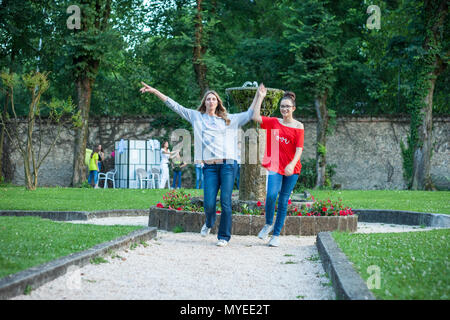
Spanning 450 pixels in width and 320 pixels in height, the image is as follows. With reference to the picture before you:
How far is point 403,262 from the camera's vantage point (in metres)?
5.80

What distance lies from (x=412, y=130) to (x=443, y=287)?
20.1m

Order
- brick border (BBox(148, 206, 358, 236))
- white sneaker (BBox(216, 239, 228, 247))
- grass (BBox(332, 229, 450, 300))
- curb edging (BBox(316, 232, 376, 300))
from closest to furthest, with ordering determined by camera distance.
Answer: curb edging (BBox(316, 232, 376, 300)) < grass (BBox(332, 229, 450, 300)) < white sneaker (BBox(216, 239, 228, 247)) < brick border (BBox(148, 206, 358, 236))

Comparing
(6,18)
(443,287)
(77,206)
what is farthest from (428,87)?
(443,287)

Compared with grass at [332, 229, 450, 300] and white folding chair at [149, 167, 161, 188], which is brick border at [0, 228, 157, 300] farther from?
white folding chair at [149, 167, 161, 188]

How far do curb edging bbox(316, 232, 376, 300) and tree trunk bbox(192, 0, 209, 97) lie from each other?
1862 centimetres

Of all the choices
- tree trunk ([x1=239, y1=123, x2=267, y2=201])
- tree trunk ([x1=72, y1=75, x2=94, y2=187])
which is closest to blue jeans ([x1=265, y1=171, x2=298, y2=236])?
tree trunk ([x1=239, y1=123, x2=267, y2=201])

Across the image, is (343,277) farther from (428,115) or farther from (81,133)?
(81,133)

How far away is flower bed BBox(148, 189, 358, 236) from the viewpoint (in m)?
10.0

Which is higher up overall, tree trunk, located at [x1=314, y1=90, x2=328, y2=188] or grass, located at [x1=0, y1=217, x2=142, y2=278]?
tree trunk, located at [x1=314, y1=90, x2=328, y2=188]

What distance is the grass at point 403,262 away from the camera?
14.9 feet

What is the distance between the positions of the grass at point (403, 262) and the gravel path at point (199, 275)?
0.45 m


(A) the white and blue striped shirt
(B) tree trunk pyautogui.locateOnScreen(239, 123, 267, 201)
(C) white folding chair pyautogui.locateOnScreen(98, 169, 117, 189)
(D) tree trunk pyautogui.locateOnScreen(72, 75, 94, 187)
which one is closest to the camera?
(A) the white and blue striped shirt

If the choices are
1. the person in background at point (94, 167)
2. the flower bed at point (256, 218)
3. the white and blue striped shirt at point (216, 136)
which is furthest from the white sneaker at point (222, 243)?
the person in background at point (94, 167)

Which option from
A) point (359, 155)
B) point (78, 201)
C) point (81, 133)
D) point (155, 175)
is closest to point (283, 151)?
point (78, 201)
